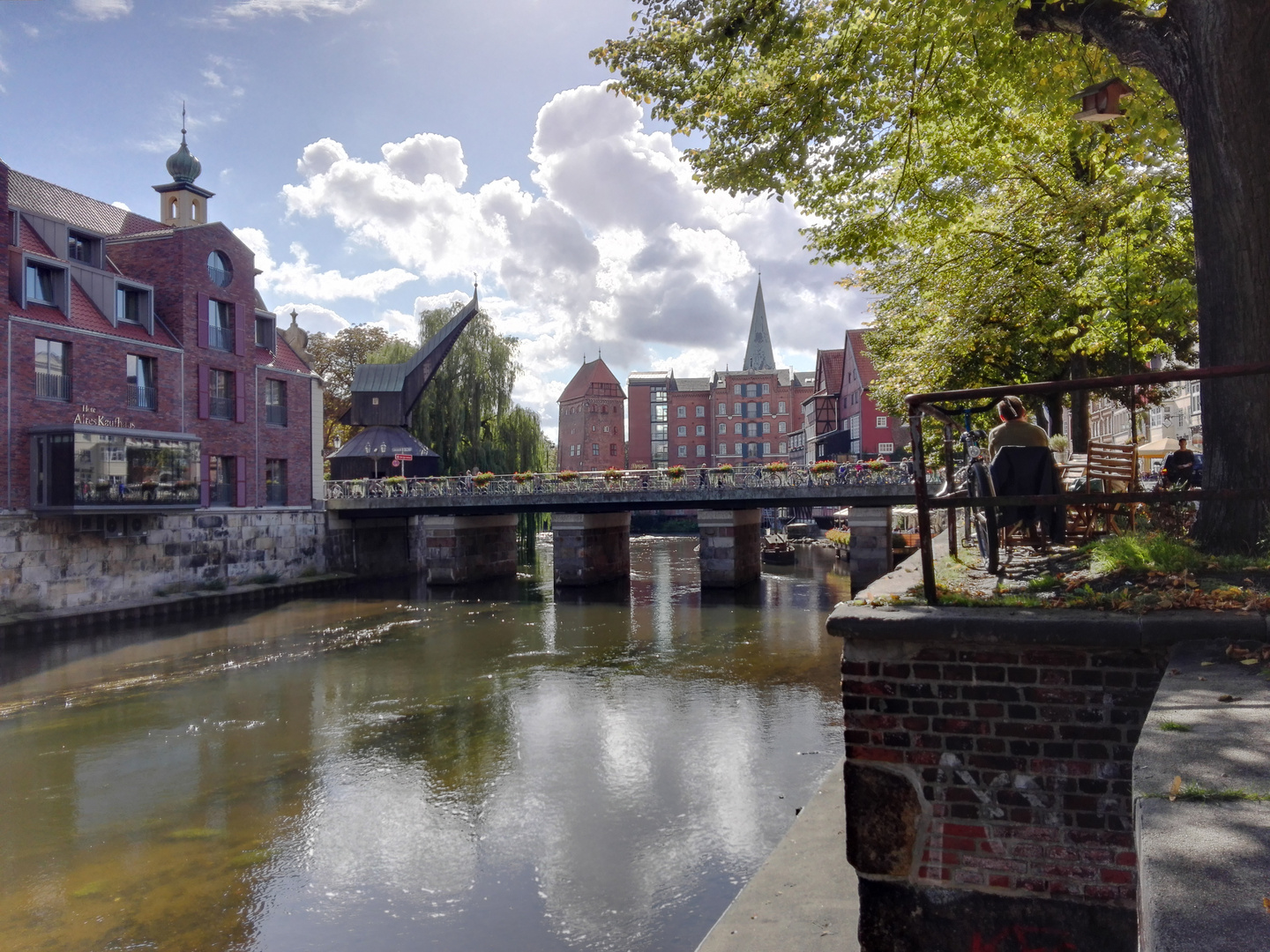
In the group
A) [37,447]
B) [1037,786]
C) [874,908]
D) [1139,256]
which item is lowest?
[874,908]

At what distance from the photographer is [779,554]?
42406mm

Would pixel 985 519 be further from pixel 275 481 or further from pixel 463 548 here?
pixel 463 548

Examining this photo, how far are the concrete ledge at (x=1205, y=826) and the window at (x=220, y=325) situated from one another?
3212cm

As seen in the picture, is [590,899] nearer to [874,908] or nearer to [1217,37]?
[874,908]

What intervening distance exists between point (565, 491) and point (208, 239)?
576 inches

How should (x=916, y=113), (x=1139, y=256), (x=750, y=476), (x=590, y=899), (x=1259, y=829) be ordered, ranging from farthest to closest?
(x=750, y=476) → (x=1139, y=256) → (x=916, y=113) → (x=590, y=899) → (x=1259, y=829)

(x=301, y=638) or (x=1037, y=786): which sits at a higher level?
(x=1037, y=786)

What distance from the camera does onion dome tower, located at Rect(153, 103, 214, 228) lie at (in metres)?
38.5

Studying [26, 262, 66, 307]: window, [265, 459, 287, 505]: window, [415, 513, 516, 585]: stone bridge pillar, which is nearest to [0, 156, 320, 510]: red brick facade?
[265, 459, 287, 505]: window

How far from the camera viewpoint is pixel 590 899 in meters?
7.88

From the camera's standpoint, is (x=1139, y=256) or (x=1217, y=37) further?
(x=1139, y=256)

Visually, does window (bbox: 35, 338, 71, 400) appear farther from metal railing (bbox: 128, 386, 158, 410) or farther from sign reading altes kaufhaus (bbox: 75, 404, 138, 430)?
metal railing (bbox: 128, 386, 158, 410)

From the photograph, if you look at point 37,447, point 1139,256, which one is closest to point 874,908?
point 1139,256

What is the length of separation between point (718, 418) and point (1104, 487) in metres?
81.1
